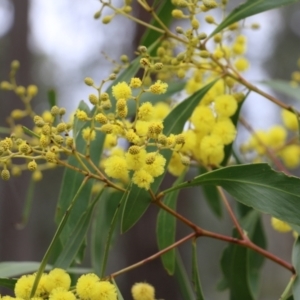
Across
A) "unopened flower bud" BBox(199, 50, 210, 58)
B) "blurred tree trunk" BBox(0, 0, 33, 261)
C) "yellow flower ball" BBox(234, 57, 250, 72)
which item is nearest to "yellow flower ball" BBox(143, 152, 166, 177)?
"unopened flower bud" BBox(199, 50, 210, 58)

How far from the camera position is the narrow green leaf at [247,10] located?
2.59 ft

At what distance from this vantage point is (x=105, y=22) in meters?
0.79

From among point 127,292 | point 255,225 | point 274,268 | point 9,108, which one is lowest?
point 274,268

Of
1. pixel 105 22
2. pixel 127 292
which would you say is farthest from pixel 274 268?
pixel 105 22

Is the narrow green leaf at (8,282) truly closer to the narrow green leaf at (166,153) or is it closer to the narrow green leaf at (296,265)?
the narrow green leaf at (166,153)

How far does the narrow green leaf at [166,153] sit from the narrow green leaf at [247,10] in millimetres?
91

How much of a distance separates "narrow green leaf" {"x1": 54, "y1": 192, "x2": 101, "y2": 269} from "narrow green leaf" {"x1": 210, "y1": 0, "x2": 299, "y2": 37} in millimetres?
340

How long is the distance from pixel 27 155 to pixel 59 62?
17.2 ft

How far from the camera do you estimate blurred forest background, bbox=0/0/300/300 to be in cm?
243

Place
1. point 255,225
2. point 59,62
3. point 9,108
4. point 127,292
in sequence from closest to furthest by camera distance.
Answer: point 255,225
point 127,292
point 9,108
point 59,62

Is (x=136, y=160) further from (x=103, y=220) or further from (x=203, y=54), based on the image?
(x=103, y=220)

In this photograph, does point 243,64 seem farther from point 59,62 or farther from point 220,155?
point 59,62

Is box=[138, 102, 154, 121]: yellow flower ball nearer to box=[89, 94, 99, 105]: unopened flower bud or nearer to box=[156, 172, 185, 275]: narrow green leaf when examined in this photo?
box=[89, 94, 99, 105]: unopened flower bud

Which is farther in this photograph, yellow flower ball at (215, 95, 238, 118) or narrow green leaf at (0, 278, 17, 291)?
yellow flower ball at (215, 95, 238, 118)
